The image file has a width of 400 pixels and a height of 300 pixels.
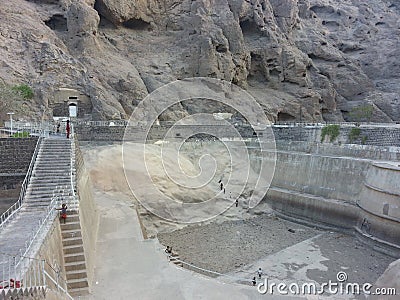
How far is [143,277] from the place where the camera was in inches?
458

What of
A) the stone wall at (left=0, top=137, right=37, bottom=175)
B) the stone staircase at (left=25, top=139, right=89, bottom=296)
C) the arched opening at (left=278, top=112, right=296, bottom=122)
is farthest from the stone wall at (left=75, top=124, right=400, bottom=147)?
the arched opening at (left=278, top=112, right=296, bottom=122)

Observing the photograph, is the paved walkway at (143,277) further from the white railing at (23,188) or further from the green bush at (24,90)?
the green bush at (24,90)

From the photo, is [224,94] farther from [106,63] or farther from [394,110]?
[394,110]

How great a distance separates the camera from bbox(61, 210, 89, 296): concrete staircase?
10375mm

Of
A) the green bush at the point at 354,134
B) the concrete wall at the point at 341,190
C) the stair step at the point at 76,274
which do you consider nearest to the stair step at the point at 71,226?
the stair step at the point at 76,274

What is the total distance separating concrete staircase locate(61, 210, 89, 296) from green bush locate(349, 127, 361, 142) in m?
32.5

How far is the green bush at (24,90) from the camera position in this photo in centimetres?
3015

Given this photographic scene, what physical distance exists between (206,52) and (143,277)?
40899 mm

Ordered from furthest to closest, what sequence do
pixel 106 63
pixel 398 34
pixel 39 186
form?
pixel 398 34
pixel 106 63
pixel 39 186

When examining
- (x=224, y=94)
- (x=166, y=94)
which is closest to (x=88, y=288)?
(x=166, y=94)

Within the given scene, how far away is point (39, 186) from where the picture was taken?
13.5 metres

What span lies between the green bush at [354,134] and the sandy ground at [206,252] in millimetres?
15788

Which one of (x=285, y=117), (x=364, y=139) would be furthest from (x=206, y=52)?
(x=364, y=139)

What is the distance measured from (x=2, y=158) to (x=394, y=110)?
5817 cm
